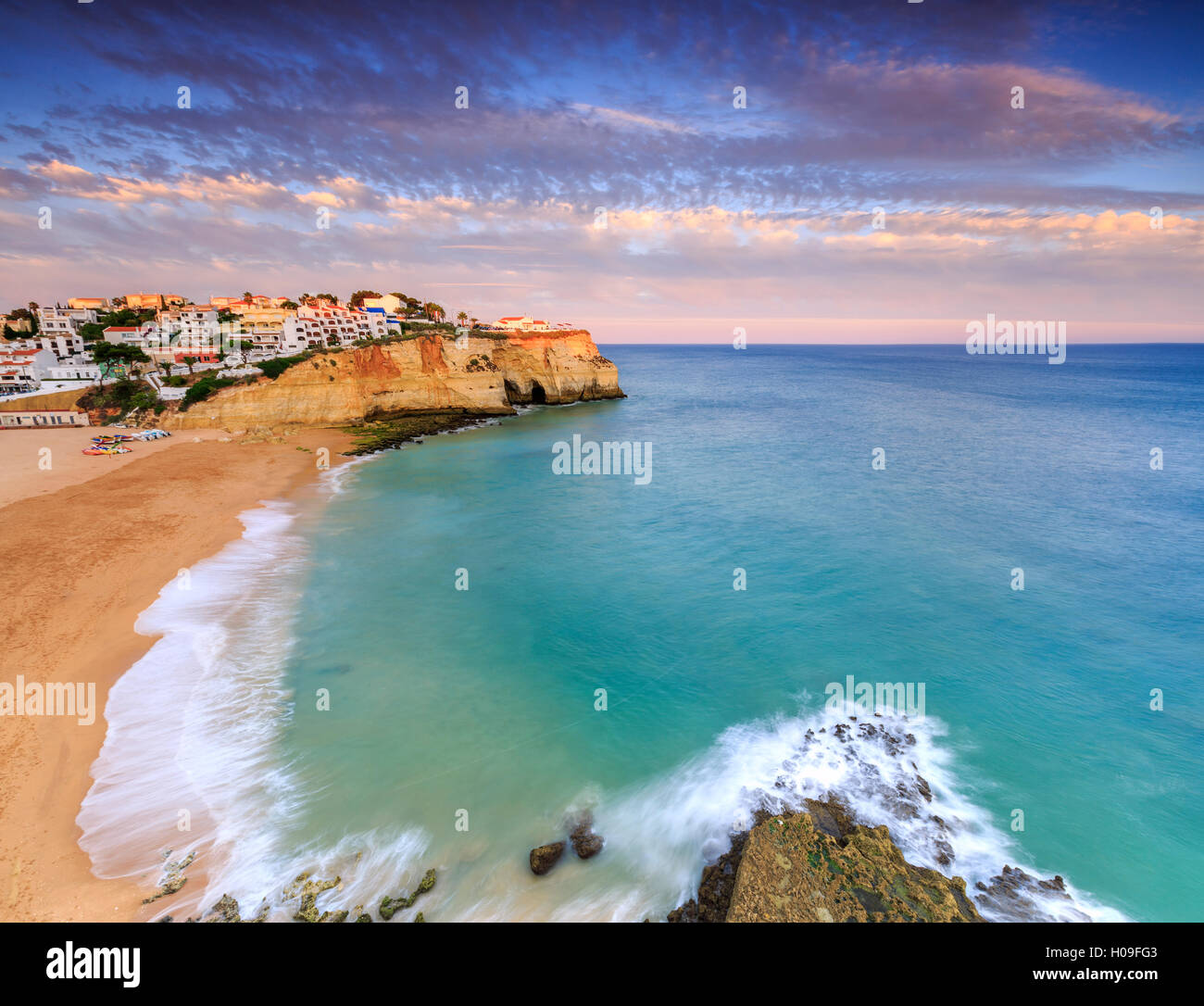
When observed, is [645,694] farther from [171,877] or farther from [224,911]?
[171,877]

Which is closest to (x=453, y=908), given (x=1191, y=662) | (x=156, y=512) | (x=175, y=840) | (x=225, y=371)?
(x=175, y=840)

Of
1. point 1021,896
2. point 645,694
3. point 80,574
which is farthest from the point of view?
point 80,574

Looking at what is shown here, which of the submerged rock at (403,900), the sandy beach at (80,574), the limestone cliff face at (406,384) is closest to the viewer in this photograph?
the submerged rock at (403,900)

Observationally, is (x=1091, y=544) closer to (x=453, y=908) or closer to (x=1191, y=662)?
(x=1191, y=662)

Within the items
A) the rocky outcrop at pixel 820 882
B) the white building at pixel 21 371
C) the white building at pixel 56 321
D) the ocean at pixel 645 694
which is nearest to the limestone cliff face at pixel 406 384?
the white building at pixel 21 371

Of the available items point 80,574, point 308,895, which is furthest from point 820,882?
point 80,574

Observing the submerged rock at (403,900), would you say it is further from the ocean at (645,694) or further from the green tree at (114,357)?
the green tree at (114,357)

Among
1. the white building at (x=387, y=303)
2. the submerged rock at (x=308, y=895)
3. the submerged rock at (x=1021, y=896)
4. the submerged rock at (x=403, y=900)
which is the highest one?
the white building at (x=387, y=303)
